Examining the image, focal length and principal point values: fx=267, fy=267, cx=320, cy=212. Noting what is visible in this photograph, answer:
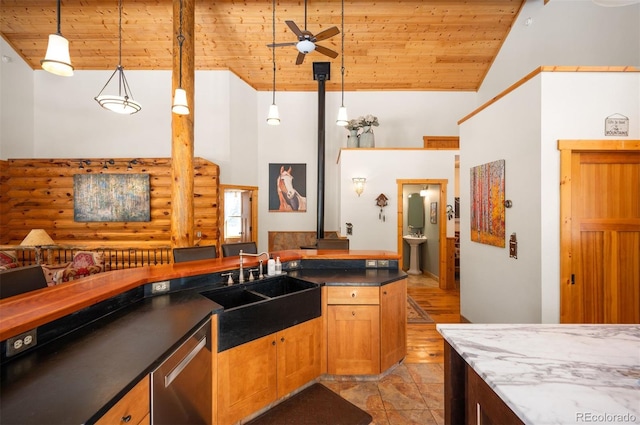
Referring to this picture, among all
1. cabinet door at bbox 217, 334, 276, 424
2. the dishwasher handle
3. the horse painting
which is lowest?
cabinet door at bbox 217, 334, 276, 424

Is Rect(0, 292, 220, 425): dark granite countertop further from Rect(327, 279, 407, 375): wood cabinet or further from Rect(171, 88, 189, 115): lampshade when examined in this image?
Rect(171, 88, 189, 115): lampshade

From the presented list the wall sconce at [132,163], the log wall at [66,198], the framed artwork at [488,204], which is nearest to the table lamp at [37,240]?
the log wall at [66,198]

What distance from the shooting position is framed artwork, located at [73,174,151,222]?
4.99 metres

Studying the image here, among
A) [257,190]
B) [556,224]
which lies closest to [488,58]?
[556,224]

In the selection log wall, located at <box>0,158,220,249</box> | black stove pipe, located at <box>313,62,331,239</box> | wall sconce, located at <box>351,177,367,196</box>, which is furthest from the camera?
black stove pipe, located at <box>313,62,331,239</box>

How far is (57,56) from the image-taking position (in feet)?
6.37

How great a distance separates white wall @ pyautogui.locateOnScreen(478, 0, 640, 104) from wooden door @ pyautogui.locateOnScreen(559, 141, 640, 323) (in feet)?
8.77

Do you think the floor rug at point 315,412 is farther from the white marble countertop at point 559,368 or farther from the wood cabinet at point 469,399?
the white marble countertop at point 559,368

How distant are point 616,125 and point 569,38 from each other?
10.4ft

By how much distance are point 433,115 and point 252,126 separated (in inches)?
172

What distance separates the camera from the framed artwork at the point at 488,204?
2.83 meters

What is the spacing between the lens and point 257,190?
6352mm

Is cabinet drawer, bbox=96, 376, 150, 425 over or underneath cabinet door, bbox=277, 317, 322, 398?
over

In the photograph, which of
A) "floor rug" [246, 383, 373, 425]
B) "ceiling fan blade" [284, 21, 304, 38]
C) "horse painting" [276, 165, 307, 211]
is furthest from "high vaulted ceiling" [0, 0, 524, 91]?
"floor rug" [246, 383, 373, 425]
